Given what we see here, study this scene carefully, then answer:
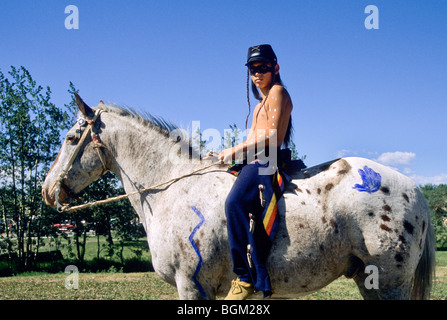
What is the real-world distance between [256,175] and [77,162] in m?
2.17

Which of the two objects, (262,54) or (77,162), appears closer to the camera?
(262,54)

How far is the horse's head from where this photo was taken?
12.8ft

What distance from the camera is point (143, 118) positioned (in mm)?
4070

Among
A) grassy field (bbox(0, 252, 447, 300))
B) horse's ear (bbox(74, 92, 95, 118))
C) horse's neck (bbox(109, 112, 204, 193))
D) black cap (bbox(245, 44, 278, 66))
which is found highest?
black cap (bbox(245, 44, 278, 66))

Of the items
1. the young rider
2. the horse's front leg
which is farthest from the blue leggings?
the horse's front leg

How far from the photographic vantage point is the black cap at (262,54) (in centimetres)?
343

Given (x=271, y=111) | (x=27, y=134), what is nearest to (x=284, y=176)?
(x=271, y=111)

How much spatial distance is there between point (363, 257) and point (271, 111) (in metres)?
1.57

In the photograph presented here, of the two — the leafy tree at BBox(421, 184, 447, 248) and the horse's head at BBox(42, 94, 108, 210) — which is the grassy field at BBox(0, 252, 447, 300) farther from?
the leafy tree at BBox(421, 184, 447, 248)

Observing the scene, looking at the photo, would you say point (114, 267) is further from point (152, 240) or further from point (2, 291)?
point (152, 240)

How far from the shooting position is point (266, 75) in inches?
138

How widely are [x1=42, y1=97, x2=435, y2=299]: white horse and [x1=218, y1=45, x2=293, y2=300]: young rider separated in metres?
0.14

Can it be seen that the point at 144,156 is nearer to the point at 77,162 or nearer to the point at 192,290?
the point at 77,162

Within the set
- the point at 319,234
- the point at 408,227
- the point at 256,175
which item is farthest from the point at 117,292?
the point at 408,227
